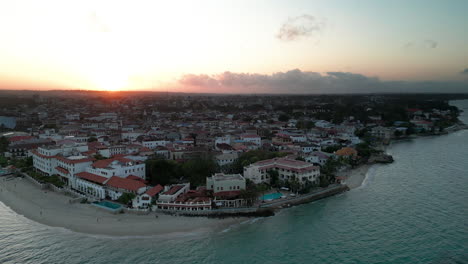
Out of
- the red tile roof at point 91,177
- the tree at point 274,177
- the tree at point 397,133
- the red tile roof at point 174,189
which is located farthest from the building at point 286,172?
the tree at point 397,133

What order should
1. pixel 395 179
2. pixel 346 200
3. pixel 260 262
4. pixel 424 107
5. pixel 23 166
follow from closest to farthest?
pixel 260 262 < pixel 346 200 < pixel 395 179 < pixel 23 166 < pixel 424 107

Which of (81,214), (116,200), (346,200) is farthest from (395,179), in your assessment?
(81,214)

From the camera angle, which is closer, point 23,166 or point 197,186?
point 197,186

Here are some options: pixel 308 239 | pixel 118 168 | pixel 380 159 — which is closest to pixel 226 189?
pixel 308 239

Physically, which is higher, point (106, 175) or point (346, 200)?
point (106, 175)

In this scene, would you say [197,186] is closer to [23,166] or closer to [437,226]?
[437,226]
